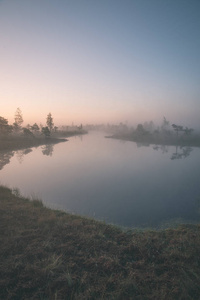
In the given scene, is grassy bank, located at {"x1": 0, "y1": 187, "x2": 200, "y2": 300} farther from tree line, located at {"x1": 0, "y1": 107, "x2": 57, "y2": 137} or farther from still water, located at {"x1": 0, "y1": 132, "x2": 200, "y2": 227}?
tree line, located at {"x1": 0, "y1": 107, "x2": 57, "y2": 137}

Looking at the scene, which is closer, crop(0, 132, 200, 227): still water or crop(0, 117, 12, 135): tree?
crop(0, 132, 200, 227): still water

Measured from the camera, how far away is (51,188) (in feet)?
63.5

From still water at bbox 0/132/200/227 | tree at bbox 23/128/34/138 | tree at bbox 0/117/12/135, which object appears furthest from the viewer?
tree at bbox 23/128/34/138

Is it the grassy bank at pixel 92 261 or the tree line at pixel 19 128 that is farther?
the tree line at pixel 19 128

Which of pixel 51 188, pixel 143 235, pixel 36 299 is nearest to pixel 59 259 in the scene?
pixel 36 299

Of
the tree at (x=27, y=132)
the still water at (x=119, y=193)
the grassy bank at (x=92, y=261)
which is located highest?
the tree at (x=27, y=132)

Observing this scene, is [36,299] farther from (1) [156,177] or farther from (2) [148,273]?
(1) [156,177]

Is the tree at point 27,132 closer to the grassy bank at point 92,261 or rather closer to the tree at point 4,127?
the tree at point 4,127

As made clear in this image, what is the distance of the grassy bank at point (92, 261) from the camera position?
500cm

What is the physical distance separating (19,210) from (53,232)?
4.18 meters

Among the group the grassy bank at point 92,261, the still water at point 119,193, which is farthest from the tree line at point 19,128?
the grassy bank at point 92,261

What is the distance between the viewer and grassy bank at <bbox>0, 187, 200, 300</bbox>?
4996mm

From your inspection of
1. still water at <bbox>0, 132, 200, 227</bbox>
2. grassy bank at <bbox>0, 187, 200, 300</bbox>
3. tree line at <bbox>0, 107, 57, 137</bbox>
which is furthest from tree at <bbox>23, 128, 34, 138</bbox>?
grassy bank at <bbox>0, 187, 200, 300</bbox>

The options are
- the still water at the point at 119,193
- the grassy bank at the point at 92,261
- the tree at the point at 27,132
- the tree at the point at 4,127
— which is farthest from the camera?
the tree at the point at 27,132
